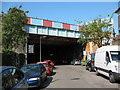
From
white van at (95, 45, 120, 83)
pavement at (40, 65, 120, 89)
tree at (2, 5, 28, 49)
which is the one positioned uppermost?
tree at (2, 5, 28, 49)

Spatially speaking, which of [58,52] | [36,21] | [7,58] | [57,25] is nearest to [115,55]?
[7,58]

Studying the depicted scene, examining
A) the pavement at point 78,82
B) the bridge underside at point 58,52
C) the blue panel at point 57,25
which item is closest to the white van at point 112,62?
the pavement at point 78,82

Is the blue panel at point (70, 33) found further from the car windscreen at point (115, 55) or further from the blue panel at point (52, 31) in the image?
the car windscreen at point (115, 55)

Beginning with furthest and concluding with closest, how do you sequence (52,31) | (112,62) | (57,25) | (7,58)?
(57,25) → (52,31) → (7,58) → (112,62)

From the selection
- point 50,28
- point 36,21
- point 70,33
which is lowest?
point 70,33

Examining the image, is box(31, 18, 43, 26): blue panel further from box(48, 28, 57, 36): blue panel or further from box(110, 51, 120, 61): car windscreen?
box(110, 51, 120, 61): car windscreen

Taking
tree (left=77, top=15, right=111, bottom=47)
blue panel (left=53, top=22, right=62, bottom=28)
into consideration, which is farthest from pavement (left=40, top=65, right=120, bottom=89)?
blue panel (left=53, top=22, right=62, bottom=28)

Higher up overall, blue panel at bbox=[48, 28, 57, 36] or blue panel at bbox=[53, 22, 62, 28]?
blue panel at bbox=[53, 22, 62, 28]

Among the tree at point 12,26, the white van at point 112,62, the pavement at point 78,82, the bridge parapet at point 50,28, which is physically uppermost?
the bridge parapet at point 50,28

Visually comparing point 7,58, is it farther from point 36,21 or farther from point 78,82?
point 36,21

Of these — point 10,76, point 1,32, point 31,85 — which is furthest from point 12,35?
point 10,76

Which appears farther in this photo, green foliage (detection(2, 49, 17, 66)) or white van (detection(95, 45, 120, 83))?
green foliage (detection(2, 49, 17, 66))

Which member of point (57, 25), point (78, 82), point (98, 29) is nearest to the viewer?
point (78, 82)

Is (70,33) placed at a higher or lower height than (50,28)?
lower
